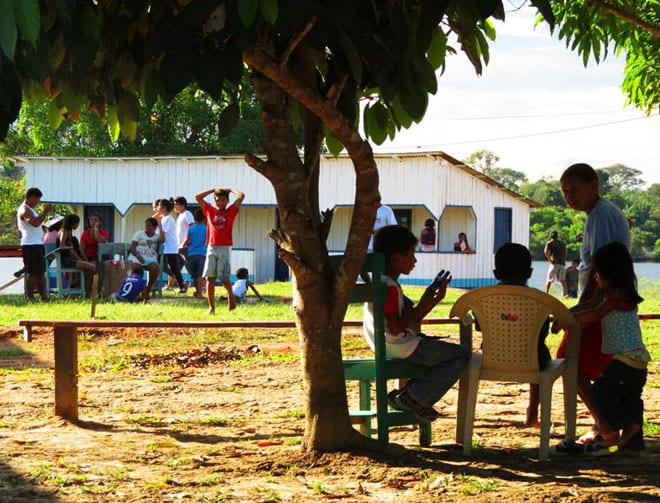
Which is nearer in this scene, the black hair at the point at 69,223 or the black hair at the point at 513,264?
the black hair at the point at 513,264

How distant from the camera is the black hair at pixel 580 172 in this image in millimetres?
6539

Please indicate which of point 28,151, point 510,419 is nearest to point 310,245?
point 510,419

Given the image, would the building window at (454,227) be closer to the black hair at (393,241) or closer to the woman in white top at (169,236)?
the woman in white top at (169,236)

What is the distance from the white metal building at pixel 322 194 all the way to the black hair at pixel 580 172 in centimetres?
2600

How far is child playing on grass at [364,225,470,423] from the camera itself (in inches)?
244

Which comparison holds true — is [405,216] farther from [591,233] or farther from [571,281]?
[591,233]

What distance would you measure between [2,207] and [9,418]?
1898 inches

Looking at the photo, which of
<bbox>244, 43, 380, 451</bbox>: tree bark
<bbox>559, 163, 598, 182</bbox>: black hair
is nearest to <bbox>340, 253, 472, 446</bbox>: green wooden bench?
<bbox>244, 43, 380, 451</bbox>: tree bark

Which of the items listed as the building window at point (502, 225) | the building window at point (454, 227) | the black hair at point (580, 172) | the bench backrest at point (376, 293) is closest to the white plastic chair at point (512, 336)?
the bench backrest at point (376, 293)

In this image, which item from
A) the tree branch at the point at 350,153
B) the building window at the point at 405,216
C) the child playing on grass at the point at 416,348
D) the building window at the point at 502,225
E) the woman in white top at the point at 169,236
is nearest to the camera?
the tree branch at the point at 350,153

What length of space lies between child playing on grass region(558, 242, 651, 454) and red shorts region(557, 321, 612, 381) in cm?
15

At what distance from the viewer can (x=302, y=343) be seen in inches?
239

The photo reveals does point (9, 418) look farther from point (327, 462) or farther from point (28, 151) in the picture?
point (28, 151)

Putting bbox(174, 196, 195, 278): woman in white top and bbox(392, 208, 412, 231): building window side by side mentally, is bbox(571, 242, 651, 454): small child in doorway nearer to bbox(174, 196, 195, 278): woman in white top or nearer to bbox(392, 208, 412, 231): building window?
bbox(174, 196, 195, 278): woman in white top
